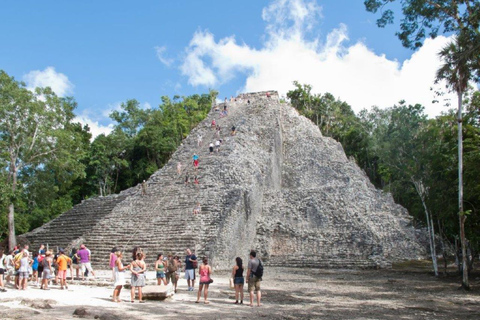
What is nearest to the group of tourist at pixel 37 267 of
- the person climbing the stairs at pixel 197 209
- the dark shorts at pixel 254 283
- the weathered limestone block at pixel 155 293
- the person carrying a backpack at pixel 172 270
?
the person carrying a backpack at pixel 172 270

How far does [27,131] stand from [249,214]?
43.5 ft

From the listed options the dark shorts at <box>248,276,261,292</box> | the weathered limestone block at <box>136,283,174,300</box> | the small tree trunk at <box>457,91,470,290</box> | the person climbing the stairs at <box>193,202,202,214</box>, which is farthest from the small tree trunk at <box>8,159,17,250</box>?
the small tree trunk at <box>457,91,470,290</box>

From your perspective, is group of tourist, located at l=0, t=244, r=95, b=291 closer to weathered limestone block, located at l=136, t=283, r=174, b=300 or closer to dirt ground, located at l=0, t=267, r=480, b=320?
dirt ground, located at l=0, t=267, r=480, b=320

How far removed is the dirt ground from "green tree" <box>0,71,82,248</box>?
13348 millimetres

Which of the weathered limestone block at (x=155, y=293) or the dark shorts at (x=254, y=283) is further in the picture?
the weathered limestone block at (x=155, y=293)

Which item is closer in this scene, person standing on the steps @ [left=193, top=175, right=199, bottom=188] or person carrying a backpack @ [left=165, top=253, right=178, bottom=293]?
person carrying a backpack @ [left=165, top=253, right=178, bottom=293]

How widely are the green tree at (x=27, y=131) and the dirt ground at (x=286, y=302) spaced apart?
43.8ft

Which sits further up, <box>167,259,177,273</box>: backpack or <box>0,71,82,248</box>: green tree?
<box>0,71,82,248</box>: green tree

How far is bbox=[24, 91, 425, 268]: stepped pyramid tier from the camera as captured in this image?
1862 centimetres

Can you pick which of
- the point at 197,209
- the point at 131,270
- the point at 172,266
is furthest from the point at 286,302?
the point at 197,209

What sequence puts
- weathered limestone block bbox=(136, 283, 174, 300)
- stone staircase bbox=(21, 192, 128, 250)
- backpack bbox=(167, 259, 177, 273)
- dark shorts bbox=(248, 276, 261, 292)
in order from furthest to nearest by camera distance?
stone staircase bbox=(21, 192, 128, 250) → backpack bbox=(167, 259, 177, 273) → weathered limestone block bbox=(136, 283, 174, 300) → dark shorts bbox=(248, 276, 261, 292)

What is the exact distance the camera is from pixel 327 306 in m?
9.81

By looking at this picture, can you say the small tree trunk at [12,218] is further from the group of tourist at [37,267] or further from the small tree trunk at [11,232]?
the group of tourist at [37,267]

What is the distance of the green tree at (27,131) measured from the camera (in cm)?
2377
